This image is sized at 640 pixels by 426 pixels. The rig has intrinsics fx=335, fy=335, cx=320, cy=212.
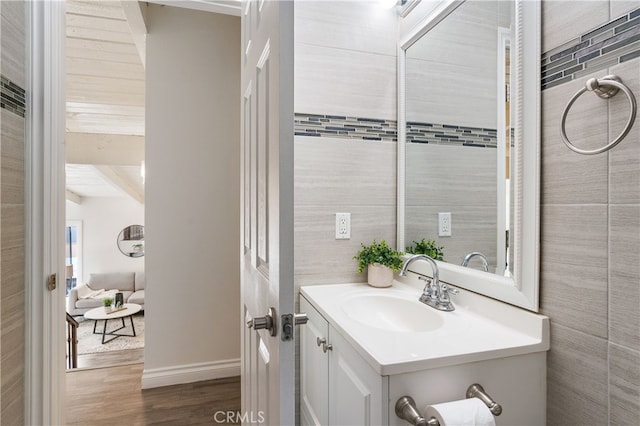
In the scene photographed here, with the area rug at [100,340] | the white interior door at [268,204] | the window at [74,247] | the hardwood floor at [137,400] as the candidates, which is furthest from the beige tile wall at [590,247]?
the window at [74,247]

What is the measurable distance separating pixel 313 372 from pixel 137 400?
1442 millimetres

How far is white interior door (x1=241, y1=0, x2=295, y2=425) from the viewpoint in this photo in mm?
750

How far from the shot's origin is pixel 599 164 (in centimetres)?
85

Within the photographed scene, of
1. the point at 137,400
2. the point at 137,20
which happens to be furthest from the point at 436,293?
the point at 137,20

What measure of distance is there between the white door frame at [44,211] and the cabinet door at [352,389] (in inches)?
41.9

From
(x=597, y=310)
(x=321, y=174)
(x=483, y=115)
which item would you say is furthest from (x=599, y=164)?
(x=321, y=174)

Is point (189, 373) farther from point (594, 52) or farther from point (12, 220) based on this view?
point (594, 52)

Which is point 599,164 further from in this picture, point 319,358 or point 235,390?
point 235,390

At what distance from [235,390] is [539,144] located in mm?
2234

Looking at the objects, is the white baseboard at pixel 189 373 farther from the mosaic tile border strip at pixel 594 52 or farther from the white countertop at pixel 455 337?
the mosaic tile border strip at pixel 594 52

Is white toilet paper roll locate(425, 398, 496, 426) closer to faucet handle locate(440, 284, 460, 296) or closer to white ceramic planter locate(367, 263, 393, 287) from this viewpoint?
faucet handle locate(440, 284, 460, 296)

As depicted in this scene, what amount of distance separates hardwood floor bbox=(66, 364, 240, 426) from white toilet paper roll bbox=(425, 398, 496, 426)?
1.59 metres

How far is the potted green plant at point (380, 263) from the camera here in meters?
1.57

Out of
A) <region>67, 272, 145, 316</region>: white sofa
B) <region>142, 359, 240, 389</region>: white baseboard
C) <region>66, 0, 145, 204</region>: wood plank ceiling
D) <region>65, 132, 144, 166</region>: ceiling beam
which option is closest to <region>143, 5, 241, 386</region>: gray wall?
<region>142, 359, 240, 389</region>: white baseboard
